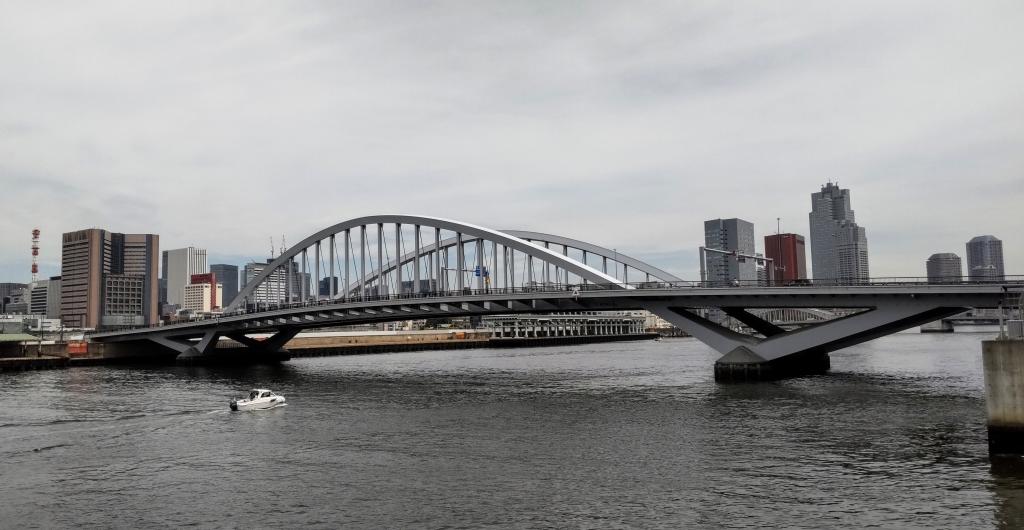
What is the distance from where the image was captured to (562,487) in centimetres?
2450

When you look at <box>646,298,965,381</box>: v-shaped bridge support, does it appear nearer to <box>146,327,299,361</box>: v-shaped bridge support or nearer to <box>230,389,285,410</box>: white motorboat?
<box>230,389,285,410</box>: white motorboat

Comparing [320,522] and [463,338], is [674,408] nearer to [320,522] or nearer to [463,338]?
[320,522]

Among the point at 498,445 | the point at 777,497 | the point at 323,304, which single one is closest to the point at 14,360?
the point at 323,304

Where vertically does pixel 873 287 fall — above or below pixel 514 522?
above

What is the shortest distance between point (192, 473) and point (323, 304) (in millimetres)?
59596

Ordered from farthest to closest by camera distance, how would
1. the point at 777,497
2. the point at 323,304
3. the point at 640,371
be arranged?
the point at 323,304
the point at 640,371
the point at 777,497

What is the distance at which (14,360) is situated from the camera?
91750 millimetres

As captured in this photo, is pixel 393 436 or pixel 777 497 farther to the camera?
pixel 393 436

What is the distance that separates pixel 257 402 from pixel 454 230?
43594 millimetres

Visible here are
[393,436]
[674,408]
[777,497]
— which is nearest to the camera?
[777,497]

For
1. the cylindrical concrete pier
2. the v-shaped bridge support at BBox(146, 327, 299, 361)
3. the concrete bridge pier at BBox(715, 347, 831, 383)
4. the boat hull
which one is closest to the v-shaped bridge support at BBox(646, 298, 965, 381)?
the concrete bridge pier at BBox(715, 347, 831, 383)

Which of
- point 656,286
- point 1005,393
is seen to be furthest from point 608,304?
point 1005,393

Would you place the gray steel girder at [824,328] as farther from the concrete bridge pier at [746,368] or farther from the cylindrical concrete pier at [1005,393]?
the cylindrical concrete pier at [1005,393]

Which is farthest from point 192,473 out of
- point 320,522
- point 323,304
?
point 323,304
